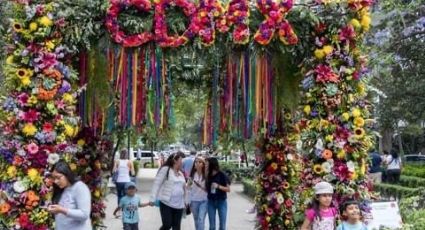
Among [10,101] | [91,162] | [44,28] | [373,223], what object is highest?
[44,28]

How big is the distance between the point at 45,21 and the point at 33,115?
986 millimetres

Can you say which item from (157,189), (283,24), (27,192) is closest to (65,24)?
(27,192)

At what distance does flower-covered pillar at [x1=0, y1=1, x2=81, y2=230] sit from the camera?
23.1 ft

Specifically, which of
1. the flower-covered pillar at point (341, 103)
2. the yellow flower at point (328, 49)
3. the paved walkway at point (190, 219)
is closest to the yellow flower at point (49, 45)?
the flower-covered pillar at point (341, 103)

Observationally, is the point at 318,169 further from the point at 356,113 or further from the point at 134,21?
the point at 134,21

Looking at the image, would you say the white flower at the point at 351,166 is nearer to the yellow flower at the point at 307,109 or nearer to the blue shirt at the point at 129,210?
the yellow flower at the point at 307,109

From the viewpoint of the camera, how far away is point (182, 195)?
10062mm

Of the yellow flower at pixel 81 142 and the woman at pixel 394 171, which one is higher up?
the yellow flower at pixel 81 142

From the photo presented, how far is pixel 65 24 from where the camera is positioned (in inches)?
285

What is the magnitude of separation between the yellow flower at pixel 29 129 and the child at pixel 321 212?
2.93m

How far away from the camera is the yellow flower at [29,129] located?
707 centimetres

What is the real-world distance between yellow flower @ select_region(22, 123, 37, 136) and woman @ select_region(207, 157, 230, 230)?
4443 millimetres

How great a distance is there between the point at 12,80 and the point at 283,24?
293 cm

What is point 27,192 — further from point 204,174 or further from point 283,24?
point 204,174
